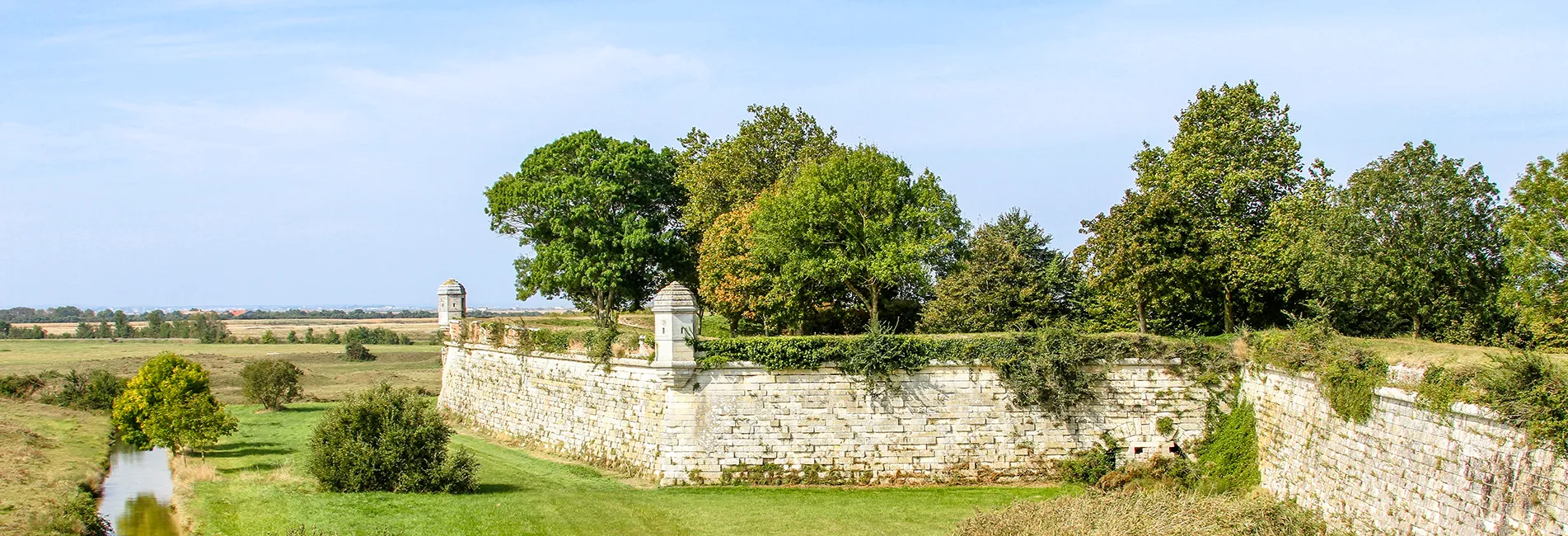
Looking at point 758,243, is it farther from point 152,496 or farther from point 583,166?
point 152,496

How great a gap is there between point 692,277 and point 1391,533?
24.9 m

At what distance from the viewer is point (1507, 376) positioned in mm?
11539

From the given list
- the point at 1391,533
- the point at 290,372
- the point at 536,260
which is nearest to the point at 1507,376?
the point at 1391,533

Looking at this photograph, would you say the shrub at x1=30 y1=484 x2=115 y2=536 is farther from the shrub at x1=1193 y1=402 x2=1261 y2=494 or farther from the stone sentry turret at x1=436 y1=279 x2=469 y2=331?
the shrub at x1=1193 y1=402 x2=1261 y2=494

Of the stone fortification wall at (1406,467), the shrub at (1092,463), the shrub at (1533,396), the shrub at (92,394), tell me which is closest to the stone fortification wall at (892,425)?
the shrub at (1092,463)

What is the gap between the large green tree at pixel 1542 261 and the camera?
21.1 meters

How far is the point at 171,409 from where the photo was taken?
1032 inches

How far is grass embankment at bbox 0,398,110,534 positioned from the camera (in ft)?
63.1

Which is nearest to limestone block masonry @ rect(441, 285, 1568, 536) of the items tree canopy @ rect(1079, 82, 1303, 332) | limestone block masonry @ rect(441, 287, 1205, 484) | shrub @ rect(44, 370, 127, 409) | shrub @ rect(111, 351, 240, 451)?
limestone block masonry @ rect(441, 287, 1205, 484)

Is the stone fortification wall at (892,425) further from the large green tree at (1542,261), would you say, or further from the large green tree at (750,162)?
the large green tree at (750,162)

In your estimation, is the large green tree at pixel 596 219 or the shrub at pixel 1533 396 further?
the large green tree at pixel 596 219

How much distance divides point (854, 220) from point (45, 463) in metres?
21.8

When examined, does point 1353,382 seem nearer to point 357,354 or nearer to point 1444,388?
point 1444,388

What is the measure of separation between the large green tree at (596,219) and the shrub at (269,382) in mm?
9298
